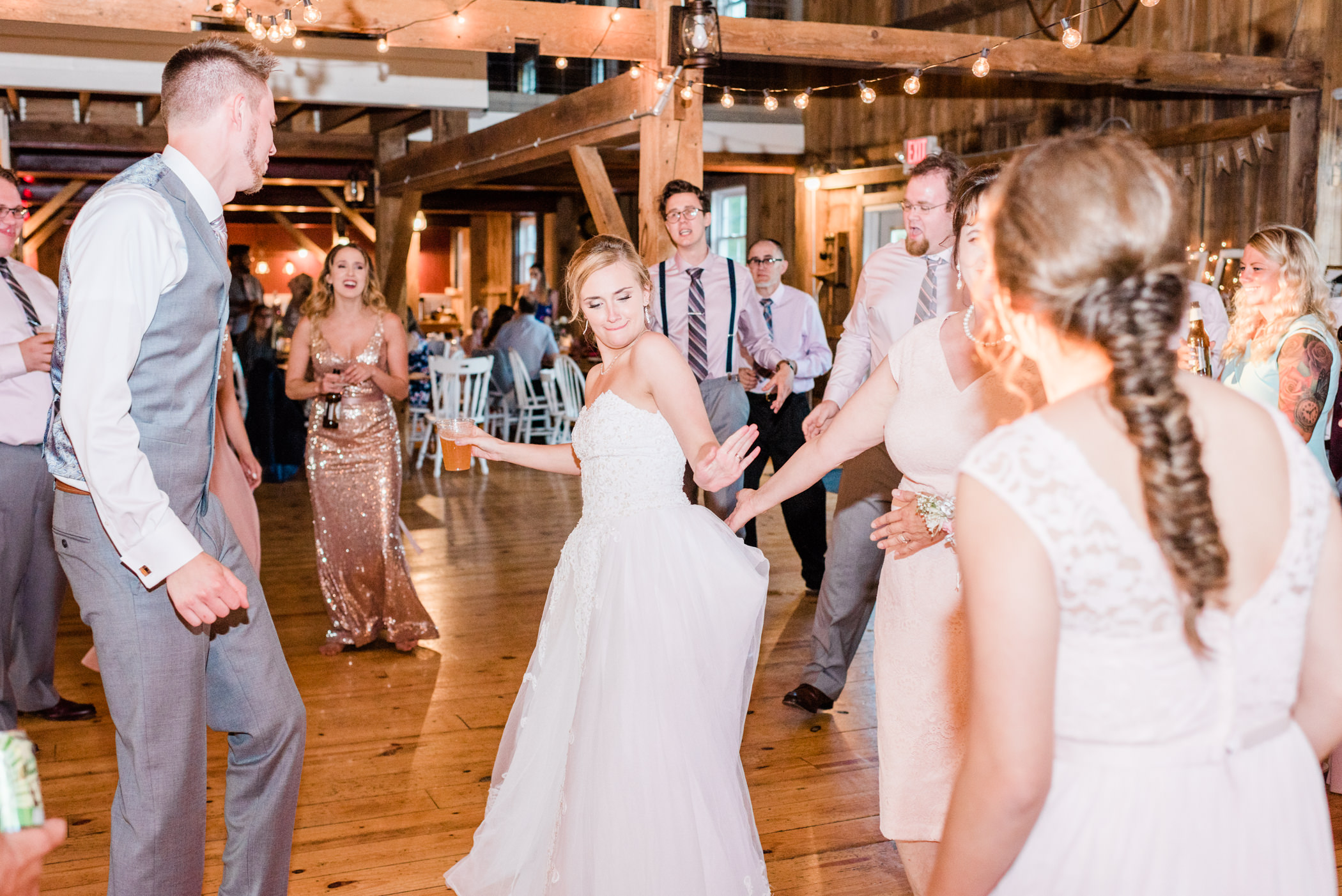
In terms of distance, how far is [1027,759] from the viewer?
3.35ft

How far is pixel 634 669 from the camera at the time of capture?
7.24 feet

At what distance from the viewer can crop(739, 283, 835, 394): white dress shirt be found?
572 centimetres

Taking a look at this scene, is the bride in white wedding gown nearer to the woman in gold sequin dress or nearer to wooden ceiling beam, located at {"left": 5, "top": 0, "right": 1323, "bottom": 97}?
the woman in gold sequin dress

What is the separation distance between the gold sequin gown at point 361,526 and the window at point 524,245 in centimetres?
1450

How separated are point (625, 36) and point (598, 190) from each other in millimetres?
1014

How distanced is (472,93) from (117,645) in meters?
7.40

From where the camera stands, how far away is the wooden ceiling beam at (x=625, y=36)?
15.4 feet

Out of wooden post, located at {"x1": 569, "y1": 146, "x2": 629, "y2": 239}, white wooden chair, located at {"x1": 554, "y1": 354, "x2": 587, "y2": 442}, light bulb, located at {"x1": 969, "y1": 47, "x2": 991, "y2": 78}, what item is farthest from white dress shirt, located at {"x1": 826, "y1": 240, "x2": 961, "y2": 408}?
white wooden chair, located at {"x1": 554, "y1": 354, "x2": 587, "y2": 442}

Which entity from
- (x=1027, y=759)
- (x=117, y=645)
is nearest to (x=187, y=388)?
(x=117, y=645)

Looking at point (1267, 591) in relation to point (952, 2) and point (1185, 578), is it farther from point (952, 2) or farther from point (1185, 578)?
point (952, 2)

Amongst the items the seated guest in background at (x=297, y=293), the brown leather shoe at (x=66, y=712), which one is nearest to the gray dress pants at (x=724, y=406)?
the brown leather shoe at (x=66, y=712)

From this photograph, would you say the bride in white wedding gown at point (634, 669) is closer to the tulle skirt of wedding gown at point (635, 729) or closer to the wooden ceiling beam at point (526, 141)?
the tulle skirt of wedding gown at point (635, 729)

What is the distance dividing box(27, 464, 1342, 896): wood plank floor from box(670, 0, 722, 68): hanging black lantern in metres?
2.34

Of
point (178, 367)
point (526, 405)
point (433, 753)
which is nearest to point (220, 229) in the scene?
point (178, 367)
